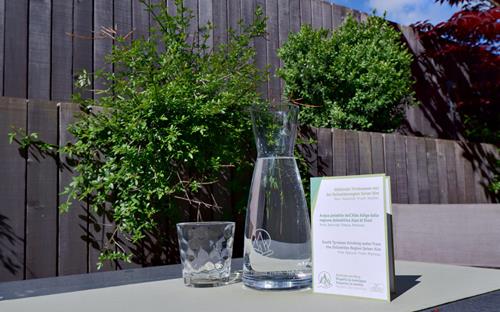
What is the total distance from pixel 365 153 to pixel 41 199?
75.4 inches

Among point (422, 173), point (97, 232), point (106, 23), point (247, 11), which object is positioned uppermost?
point (247, 11)

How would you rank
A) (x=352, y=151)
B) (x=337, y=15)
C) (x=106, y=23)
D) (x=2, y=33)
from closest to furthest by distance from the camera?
(x=2, y=33) < (x=106, y=23) < (x=352, y=151) < (x=337, y=15)

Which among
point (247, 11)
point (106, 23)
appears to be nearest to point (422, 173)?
point (247, 11)

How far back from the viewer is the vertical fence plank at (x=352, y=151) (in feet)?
9.62

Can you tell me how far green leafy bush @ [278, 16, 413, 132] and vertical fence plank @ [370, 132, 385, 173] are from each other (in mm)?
232

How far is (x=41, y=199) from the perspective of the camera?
1.83m

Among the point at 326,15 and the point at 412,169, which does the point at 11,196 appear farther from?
the point at 326,15

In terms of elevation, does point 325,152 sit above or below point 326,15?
below

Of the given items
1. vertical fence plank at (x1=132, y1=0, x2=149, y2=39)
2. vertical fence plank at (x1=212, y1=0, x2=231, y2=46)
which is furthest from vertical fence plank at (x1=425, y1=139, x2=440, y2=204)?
vertical fence plank at (x1=132, y1=0, x2=149, y2=39)

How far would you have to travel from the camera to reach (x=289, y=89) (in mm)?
3508

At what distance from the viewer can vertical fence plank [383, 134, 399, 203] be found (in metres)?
3.21

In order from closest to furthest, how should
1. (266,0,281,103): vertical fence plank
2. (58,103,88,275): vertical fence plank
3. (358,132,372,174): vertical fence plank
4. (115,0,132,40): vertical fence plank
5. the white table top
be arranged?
the white table top → (58,103,88,275): vertical fence plank → (115,0,132,40): vertical fence plank → (358,132,372,174): vertical fence plank → (266,0,281,103): vertical fence plank

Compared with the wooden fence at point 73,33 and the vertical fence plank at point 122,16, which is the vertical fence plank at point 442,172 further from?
the vertical fence plank at point 122,16

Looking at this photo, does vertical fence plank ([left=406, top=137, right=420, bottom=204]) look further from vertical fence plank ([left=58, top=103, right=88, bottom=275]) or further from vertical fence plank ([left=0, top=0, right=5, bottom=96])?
vertical fence plank ([left=0, top=0, right=5, bottom=96])
